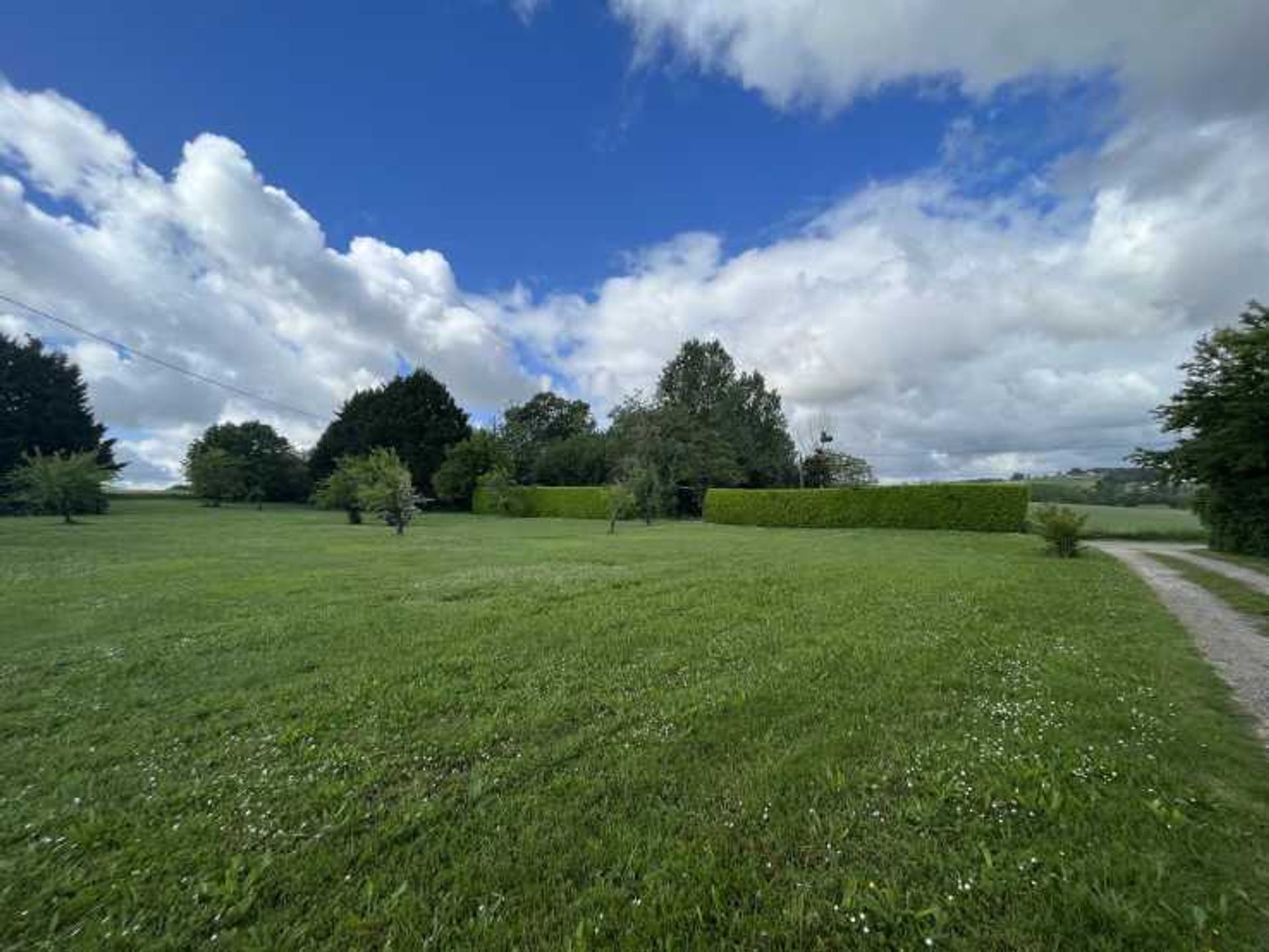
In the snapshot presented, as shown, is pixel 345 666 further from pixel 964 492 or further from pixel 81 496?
pixel 81 496

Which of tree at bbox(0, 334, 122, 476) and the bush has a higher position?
tree at bbox(0, 334, 122, 476)

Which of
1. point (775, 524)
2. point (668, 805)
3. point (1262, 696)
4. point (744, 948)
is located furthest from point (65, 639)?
point (775, 524)

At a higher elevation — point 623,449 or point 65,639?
point 623,449

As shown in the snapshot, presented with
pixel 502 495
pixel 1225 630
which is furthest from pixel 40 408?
pixel 1225 630

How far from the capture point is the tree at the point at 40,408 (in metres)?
37.1

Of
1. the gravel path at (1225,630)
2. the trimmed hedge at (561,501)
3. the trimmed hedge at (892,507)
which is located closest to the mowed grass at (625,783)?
the gravel path at (1225,630)

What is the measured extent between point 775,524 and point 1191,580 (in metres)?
20.1

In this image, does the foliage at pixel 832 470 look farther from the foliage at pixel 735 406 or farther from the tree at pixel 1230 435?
the tree at pixel 1230 435

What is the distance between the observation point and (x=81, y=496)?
1092 inches

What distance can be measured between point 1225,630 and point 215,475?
189 feet

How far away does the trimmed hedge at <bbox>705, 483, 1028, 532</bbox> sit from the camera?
76.8ft

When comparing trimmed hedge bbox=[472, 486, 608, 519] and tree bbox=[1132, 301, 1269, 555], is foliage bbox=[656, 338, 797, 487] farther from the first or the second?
tree bbox=[1132, 301, 1269, 555]

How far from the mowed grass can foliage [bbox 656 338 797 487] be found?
40.6 metres

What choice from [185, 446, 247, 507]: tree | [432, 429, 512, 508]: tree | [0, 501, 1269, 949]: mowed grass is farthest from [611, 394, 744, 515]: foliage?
[185, 446, 247, 507]: tree
